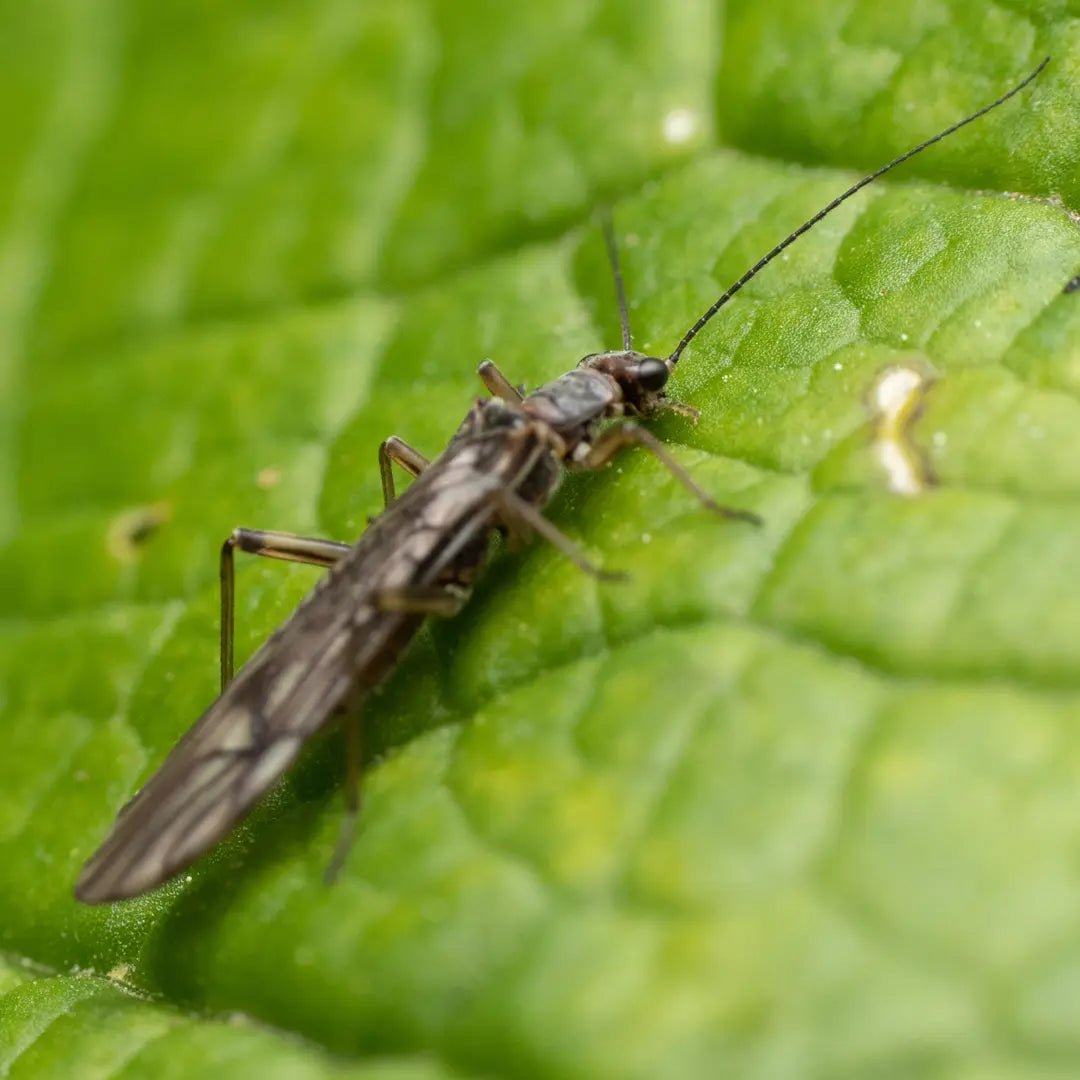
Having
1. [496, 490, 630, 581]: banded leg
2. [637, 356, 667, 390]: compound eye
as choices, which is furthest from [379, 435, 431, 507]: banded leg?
[637, 356, 667, 390]: compound eye

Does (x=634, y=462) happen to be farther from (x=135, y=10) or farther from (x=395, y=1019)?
(x=135, y=10)

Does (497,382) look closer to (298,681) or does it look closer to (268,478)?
(268,478)

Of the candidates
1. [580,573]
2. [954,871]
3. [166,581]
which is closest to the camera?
[954,871]

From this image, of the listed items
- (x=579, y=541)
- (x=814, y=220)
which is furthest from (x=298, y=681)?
(x=814, y=220)

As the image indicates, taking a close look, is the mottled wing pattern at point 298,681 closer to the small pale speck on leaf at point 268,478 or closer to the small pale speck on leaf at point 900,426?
the small pale speck on leaf at point 268,478

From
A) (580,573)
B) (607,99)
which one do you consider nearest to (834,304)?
(580,573)

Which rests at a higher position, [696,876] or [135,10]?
[135,10]

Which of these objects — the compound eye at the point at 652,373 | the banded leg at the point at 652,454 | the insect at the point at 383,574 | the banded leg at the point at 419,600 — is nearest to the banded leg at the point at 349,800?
the insect at the point at 383,574
